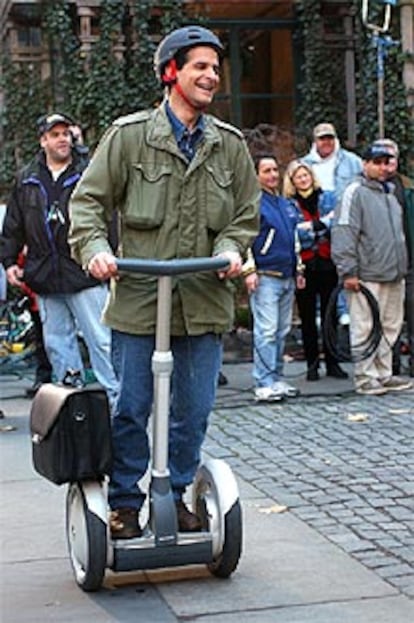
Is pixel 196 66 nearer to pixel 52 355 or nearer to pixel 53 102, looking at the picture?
pixel 52 355

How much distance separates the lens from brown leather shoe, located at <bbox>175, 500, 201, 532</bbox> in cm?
505

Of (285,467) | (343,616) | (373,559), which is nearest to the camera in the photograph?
(343,616)

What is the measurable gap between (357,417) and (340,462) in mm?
1418

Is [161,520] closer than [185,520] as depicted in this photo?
Yes

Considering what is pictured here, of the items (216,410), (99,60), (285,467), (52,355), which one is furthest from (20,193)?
(99,60)

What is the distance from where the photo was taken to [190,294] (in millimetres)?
4887

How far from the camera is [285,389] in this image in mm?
9375

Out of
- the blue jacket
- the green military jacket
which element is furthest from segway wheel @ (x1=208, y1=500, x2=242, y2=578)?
the blue jacket

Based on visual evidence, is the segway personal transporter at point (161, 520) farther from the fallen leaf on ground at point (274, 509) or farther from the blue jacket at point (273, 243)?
the blue jacket at point (273, 243)

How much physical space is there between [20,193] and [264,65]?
8401 millimetres

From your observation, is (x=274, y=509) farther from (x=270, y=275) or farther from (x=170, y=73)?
(x=270, y=275)

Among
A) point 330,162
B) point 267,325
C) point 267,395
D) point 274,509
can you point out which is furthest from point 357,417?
point 330,162

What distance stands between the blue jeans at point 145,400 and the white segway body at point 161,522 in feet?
0.50

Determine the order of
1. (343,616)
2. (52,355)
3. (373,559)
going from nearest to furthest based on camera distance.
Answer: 1. (343,616)
2. (373,559)
3. (52,355)
